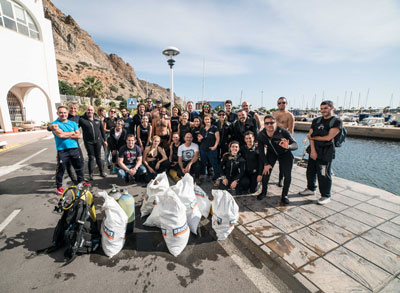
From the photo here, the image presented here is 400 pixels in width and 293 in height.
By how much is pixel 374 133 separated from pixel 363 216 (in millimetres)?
29637

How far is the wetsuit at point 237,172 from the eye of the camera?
4402 millimetres

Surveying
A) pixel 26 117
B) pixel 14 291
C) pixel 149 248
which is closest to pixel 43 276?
pixel 14 291

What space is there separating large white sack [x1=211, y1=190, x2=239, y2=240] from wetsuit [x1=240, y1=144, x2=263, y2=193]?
1698 millimetres

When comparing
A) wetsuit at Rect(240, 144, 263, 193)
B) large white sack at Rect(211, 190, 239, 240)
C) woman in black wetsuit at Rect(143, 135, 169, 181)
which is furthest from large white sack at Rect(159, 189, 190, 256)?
woman in black wetsuit at Rect(143, 135, 169, 181)

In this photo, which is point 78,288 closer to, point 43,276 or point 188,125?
point 43,276

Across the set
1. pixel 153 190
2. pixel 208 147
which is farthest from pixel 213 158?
pixel 153 190

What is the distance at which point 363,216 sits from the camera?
11.4 feet

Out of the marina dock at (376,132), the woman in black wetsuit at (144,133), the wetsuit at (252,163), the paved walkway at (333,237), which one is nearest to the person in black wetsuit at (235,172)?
the wetsuit at (252,163)

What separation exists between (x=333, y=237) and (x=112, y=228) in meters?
3.36

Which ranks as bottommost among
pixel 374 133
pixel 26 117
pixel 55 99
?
pixel 374 133

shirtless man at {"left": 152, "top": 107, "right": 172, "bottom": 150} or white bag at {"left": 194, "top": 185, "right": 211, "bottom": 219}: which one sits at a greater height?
shirtless man at {"left": 152, "top": 107, "right": 172, "bottom": 150}

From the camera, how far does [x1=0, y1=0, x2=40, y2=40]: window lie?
13086 millimetres

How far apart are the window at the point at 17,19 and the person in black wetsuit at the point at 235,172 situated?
18.9 m

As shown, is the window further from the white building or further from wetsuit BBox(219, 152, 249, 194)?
wetsuit BBox(219, 152, 249, 194)
